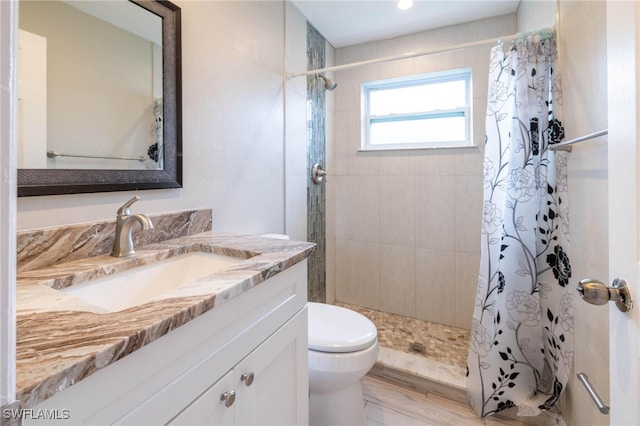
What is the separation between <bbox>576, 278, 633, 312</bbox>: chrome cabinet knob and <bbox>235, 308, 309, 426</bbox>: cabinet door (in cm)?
71

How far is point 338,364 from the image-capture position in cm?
123

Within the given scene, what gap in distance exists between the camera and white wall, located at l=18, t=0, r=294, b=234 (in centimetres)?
101

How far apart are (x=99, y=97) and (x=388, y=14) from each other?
185 cm

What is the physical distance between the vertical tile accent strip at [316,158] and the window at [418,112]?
40cm

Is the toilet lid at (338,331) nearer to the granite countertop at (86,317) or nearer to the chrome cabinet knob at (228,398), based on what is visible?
the granite countertop at (86,317)

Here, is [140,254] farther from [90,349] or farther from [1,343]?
[1,343]

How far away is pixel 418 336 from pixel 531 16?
83.2 inches

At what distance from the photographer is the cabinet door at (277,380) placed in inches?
29.1

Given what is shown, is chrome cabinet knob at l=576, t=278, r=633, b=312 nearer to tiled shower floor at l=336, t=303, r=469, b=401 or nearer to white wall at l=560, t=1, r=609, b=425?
white wall at l=560, t=1, r=609, b=425

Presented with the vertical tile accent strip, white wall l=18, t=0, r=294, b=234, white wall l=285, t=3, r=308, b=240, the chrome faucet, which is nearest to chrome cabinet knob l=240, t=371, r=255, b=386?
the chrome faucet

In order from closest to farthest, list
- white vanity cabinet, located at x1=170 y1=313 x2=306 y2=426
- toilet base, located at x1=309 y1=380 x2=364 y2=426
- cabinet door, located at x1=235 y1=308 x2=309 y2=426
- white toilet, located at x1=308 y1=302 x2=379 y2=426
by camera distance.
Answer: white vanity cabinet, located at x1=170 y1=313 x2=306 y2=426
cabinet door, located at x1=235 y1=308 x2=309 y2=426
white toilet, located at x1=308 y1=302 x2=379 y2=426
toilet base, located at x1=309 y1=380 x2=364 y2=426

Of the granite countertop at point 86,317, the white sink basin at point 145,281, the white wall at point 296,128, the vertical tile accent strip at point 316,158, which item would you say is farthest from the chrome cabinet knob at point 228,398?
the vertical tile accent strip at point 316,158

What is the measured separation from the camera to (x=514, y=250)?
1.50 metres

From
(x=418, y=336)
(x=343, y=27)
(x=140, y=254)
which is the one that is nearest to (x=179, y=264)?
(x=140, y=254)
